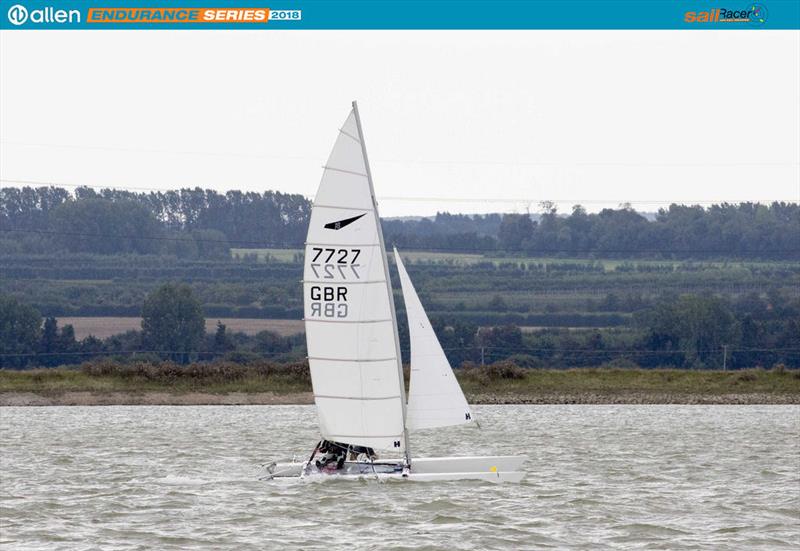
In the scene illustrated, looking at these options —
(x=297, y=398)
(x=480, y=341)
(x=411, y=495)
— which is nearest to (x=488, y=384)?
(x=297, y=398)

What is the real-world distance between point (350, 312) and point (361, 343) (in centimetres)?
80

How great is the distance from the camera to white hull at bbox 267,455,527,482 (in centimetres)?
3481

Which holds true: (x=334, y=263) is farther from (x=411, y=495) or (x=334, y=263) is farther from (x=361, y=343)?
(x=411, y=495)

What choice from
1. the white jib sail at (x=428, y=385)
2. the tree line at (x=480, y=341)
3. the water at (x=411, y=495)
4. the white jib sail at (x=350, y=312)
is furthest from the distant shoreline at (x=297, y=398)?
the white jib sail at (x=428, y=385)

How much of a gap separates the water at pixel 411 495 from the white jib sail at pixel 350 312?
1589 millimetres

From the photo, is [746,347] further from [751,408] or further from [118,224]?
[118,224]

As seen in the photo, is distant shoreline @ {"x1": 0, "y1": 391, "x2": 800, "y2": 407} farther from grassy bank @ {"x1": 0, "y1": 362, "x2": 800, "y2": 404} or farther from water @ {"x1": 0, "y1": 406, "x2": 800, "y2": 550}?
water @ {"x1": 0, "y1": 406, "x2": 800, "y2": 550}

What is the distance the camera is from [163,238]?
185m

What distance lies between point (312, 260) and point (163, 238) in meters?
154

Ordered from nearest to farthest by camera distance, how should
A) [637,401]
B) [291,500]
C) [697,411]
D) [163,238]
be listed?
[291,500]
[697,411]
[637,401]
[163,238]

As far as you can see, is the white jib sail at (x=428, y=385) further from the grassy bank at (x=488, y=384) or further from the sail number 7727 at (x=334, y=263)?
the grassy bank at (x=488, y=384)

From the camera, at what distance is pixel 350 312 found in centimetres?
3416

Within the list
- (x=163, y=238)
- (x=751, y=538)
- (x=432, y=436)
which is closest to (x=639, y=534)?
(x=751, y=538)

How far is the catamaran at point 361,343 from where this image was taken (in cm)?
3353
